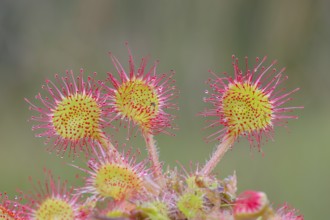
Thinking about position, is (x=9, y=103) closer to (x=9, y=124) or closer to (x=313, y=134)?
(x=9, y=124)

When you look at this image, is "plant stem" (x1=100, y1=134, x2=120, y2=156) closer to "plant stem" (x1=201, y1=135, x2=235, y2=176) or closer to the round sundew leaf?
"plant stem" (x1=201, y1=135, x2=235, y2=176)

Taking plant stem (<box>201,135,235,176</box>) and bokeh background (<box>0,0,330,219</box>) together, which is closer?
plant stem (<box>201,135,235,176</box>)

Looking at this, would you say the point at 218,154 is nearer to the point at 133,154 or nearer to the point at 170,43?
the point at 133,154

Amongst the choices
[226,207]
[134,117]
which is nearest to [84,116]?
[134,117]

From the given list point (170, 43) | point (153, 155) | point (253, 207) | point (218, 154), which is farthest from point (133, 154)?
point (170, 43)

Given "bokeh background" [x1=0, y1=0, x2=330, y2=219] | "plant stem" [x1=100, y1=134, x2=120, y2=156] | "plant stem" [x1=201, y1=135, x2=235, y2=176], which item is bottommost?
"plant stem" [x1=100, y1=134, x2=120, y2=156]

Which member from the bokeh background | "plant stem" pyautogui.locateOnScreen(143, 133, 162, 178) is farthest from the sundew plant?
the bokeh background

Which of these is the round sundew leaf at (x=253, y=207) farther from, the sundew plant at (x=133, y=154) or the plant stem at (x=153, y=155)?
the plant stem at (x=153, y=155)
